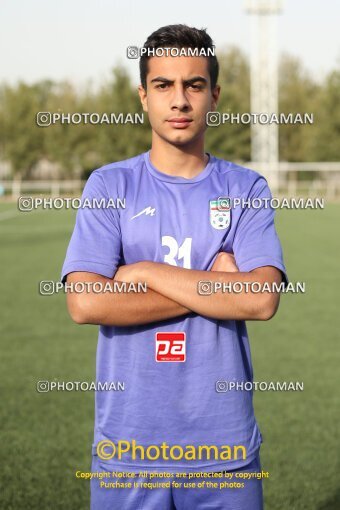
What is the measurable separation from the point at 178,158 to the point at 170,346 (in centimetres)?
55

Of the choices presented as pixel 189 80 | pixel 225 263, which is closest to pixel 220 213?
pixel 225 263

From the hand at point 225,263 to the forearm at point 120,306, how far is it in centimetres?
16

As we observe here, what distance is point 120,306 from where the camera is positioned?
2.73m

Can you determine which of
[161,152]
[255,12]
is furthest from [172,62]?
[255,12]

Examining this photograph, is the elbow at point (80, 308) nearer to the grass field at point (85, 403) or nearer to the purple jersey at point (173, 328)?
the purple jersey at point (173, 328)

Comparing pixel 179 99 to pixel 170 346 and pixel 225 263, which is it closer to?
pixel 225 263

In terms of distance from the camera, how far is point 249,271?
2.79 metres

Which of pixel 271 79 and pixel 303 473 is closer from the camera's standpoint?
pixel 303 473

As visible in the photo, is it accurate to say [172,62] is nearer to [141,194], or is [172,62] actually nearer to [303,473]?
[141,194]

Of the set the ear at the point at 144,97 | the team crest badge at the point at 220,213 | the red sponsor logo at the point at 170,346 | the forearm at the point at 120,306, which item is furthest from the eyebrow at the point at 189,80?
the red sponsor logo at the point at 170,346

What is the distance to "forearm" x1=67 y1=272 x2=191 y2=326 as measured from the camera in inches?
107

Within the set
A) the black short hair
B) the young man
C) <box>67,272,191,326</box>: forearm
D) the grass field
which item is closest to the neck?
the young man

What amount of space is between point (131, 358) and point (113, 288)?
0.21m

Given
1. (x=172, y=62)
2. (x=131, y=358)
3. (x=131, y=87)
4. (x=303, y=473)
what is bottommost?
(x=303, y=473)
